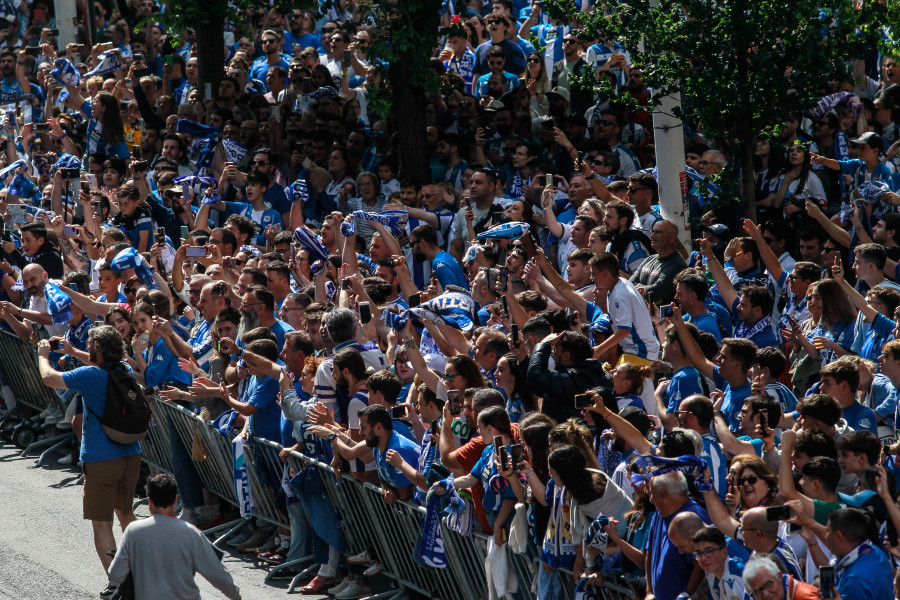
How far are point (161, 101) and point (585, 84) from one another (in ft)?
28.1

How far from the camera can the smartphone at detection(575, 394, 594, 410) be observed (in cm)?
754

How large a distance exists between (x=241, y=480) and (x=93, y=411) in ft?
4.37

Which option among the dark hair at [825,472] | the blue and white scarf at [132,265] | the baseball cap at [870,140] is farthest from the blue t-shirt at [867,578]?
the blue and white scarf at [132,265]

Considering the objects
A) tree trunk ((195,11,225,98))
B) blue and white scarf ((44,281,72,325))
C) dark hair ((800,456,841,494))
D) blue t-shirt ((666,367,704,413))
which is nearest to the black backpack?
blue and white scarf ((44,281,72,325))

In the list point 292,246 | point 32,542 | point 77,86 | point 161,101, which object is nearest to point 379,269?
point 292,246

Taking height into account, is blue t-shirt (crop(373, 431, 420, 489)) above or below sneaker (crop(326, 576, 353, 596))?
above

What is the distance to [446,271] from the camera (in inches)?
452

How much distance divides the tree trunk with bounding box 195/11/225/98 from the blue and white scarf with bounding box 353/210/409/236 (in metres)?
6.49

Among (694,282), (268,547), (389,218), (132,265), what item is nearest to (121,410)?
(268,547)

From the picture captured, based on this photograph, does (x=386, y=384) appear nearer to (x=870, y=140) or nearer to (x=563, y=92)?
(x=870, y=140)

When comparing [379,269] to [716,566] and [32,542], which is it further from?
[716,566]

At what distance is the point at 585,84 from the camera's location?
11.7 meters

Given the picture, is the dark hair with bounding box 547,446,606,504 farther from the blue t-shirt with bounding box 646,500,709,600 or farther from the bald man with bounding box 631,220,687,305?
the bald man with bounding box 631,220,687,305

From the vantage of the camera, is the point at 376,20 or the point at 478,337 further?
the point at 376,20
